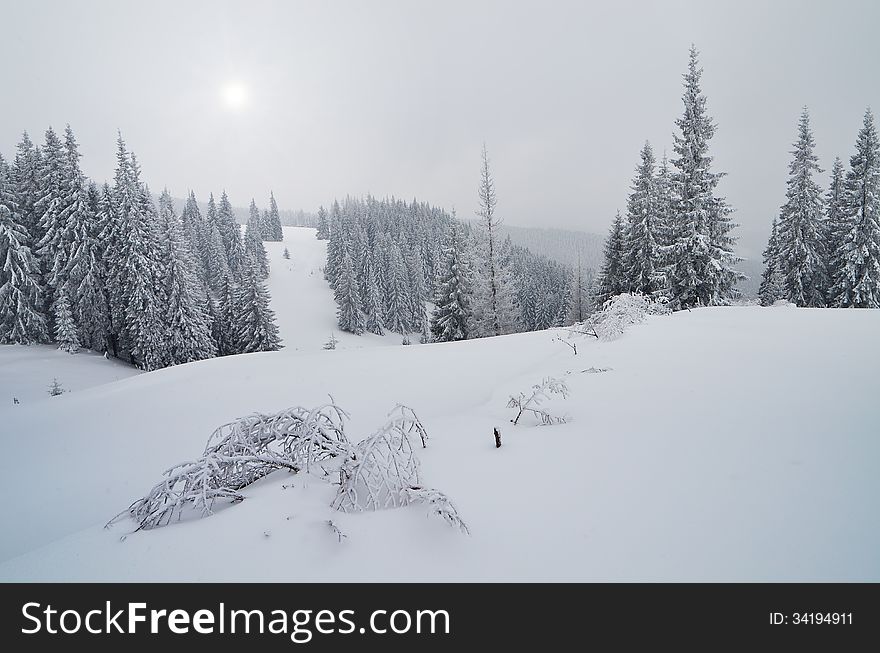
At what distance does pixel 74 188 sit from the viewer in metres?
26.6

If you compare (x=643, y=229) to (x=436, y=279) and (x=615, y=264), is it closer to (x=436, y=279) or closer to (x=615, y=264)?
(x=615, y=264)

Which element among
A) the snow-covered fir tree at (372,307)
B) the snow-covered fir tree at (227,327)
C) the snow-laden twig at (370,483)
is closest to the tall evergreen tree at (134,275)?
the snow-covered fir tree at (227,327)

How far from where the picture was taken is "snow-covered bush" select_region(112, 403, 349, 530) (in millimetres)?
2609

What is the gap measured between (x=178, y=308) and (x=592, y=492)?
32.8 meters

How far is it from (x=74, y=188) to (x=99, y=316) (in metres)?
8.80

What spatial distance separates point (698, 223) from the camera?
20.6 metres

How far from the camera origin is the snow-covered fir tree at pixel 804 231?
25250 mm

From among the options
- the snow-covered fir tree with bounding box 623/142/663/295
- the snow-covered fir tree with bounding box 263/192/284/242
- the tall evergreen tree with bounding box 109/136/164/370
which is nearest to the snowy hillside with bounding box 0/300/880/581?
the snow-covered fir tree with bounding box 623/142/663/295

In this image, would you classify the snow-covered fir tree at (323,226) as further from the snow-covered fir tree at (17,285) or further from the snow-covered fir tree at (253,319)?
the snow-covered fir tree at (17,285)

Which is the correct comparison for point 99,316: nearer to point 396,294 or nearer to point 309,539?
point 309,539
